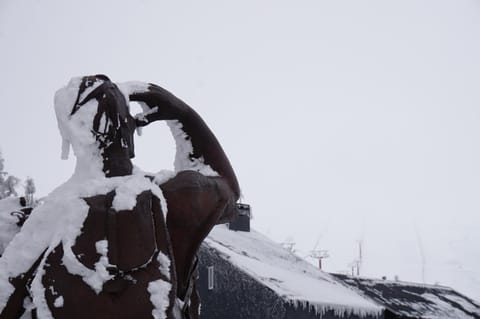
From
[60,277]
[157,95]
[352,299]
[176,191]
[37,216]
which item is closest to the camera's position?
[60,277]

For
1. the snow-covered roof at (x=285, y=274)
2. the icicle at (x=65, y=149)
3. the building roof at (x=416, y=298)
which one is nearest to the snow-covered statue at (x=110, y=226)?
the icicle at (x=65, y=149)

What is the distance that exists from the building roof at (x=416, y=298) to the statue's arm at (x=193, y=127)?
1716 cm

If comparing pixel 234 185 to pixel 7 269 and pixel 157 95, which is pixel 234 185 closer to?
pixel 157 95

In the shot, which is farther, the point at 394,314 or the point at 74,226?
the point at 394,314

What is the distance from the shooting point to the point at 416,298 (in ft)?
79.1

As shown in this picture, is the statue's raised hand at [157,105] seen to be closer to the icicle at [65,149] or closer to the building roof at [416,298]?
the icicle at [65,149]

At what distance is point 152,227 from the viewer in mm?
3189

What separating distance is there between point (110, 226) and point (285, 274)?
1440 cm

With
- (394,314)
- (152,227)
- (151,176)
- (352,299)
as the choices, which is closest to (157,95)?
(151,176)

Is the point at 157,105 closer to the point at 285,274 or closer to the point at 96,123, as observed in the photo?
the point at 96,123

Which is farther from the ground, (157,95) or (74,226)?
(157,95)

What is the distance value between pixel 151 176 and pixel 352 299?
15.7 metres

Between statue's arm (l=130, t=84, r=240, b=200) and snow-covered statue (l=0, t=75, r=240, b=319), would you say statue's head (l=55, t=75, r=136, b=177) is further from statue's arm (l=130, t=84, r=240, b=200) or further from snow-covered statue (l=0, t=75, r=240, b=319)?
statue's arm (l=130, t=84, r=240, b=200)

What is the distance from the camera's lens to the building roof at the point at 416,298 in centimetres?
2147
